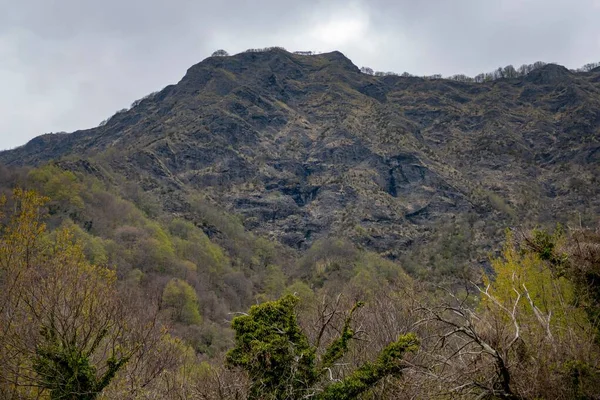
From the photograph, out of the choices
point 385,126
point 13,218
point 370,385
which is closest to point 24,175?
point 13,218

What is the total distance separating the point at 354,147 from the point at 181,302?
81180mm

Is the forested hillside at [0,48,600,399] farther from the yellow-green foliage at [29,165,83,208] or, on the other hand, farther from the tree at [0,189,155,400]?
the yellow-green foliage at [29,165,83,208]

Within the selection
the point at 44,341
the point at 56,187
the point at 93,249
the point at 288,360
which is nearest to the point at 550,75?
the point at 56,187

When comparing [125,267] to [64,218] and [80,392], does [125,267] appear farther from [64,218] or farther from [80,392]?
[80,392]

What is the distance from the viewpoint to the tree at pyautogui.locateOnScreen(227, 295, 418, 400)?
410 inches

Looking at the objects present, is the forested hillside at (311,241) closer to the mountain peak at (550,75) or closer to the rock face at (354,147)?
the rock face at (354,147)

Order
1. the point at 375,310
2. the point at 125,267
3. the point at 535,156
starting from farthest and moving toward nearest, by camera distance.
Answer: the point at 535,156 < the point at 125,267 < the point at 375,310

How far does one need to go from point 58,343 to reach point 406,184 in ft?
348

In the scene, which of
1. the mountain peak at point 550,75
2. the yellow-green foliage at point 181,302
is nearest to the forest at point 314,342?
the yellow-green foliage at point 181,302

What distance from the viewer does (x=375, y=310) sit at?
2267 cm

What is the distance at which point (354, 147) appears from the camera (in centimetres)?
12200

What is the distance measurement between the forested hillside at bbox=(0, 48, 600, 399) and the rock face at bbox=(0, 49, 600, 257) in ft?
2.08

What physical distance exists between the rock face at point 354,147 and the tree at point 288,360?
81.9 metres

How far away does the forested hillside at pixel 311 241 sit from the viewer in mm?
10445
